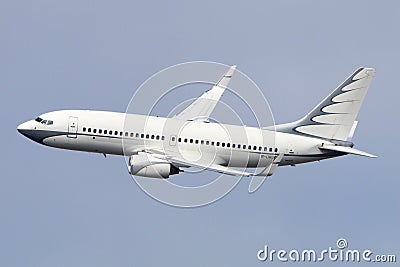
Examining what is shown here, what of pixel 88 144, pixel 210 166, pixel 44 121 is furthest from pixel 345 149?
pixel 44 121

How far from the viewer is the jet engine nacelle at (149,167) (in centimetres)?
10706

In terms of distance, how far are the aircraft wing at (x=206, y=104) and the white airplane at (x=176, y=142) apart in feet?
9.71

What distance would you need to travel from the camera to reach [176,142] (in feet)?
359

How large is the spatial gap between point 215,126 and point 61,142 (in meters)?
14.2

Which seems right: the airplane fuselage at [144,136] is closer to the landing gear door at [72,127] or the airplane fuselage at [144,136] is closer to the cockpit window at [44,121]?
the landing gear door at [72,127]

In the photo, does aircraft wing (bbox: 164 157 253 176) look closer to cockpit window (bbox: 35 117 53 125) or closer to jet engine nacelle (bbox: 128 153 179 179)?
jet engine nacelle (bbox: 128 153 179 179)

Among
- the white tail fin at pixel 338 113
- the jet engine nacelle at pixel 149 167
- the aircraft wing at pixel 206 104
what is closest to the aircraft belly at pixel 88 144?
the jet engine nacelle at pixel 149 167

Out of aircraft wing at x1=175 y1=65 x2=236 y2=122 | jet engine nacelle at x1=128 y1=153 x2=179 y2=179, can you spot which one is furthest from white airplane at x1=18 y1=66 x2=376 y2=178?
aircraft wing at x1=175 y1=65 x2=236 y2=122

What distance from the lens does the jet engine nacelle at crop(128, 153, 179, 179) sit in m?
107

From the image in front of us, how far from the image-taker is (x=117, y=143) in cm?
10881

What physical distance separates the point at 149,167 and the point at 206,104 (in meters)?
14.3

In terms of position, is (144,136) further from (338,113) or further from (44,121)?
(338,113)

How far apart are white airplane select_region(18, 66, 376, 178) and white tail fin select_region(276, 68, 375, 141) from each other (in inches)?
20.8

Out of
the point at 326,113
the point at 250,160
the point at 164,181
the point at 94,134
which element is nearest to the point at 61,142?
the point at 94,134
